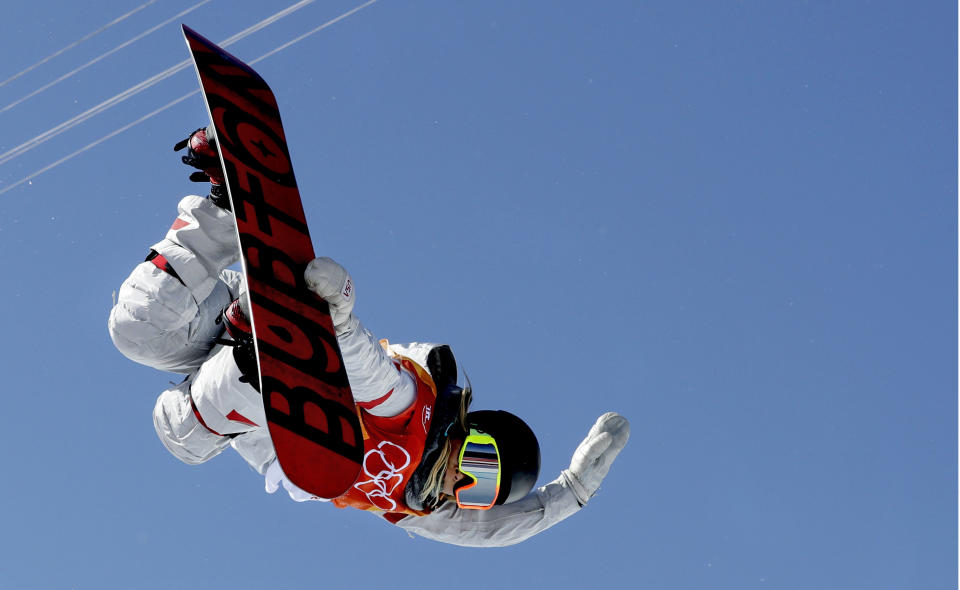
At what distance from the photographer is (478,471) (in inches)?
265

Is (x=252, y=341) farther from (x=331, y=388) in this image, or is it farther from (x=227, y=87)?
(x=227, y=87)

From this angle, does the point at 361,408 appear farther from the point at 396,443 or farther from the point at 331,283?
the point at 331,283

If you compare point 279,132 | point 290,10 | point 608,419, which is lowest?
point 608,419

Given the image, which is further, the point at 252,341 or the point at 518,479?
the point at 518,479

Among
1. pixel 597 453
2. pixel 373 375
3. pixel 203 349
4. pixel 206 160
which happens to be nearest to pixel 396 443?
pixel 373 375

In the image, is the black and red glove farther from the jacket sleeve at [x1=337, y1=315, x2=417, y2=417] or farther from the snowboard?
the jacket sleeve at [x1=337, y1=315, x2=417, y2=417]

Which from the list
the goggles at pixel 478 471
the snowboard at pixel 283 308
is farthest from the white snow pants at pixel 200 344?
the goggles at pixel 478 471

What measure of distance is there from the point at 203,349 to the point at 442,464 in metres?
1.35

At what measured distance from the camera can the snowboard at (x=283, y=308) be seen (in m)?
5.16

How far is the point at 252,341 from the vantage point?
18.5 feet

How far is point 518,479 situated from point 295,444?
1996 millimetres

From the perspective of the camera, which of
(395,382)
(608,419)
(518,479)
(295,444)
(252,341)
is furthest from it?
(608,419)

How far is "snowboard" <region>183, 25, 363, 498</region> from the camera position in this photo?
16.9 ft

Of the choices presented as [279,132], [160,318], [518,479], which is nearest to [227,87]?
[279,132]
